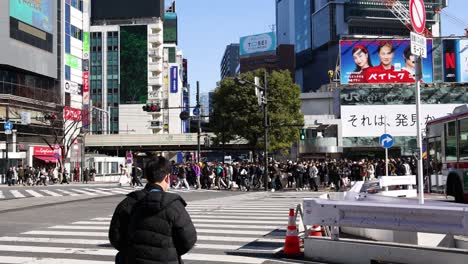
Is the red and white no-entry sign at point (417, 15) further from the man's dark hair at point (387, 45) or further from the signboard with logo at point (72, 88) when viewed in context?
the signboard with logo at point (72, 88)

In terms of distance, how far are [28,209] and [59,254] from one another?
32.2ft

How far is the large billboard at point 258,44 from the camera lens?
158200mm

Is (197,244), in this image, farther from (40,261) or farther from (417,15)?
(417,15)

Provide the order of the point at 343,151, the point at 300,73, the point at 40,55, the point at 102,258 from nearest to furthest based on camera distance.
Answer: the point at 102,258
the point at 40,55
the point at 343,151
the point at 300,73

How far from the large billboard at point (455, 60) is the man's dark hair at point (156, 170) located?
60.1 m

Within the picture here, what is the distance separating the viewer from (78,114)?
2276 inches

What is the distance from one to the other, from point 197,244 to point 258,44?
15339 cm

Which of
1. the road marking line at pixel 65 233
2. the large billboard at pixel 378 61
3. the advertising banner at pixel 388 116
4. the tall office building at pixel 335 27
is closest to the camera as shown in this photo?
the road marking line at pixel 65 233

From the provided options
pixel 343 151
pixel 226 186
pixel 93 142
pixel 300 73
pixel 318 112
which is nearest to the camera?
pixel 226 186

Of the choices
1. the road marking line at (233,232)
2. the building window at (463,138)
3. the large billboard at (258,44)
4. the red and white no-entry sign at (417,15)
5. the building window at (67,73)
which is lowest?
the road marking line at (233,232)

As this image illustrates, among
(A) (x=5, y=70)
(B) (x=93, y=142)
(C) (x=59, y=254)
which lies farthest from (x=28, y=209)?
(B) (x=93, y=142)

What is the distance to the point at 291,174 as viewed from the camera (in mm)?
30156

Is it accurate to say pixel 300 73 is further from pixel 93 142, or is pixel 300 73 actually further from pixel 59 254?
pixel 59 254

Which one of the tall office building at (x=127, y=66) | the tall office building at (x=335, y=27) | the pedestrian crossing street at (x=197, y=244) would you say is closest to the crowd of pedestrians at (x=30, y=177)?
the pedestrian crossing street at (x=197, y=244)
